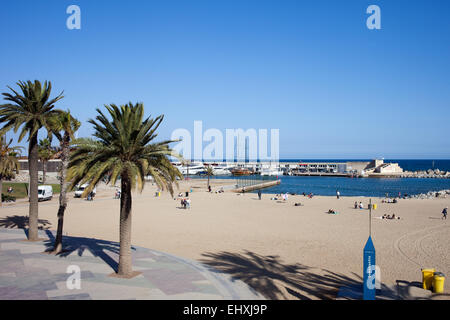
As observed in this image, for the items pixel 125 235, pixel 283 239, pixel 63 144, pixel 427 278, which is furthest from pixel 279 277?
pixel 63 144

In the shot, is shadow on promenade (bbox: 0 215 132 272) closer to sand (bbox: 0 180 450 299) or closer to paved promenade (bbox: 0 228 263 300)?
paved promenade (bbox: 0 228 263 300)

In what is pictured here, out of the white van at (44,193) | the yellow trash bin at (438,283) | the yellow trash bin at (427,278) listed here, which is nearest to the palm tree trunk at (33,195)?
the yellow trash bin at (427,278)

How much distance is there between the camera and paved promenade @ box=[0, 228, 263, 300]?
→ 1069 cm

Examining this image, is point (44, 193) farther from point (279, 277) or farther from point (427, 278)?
point (427, 278)

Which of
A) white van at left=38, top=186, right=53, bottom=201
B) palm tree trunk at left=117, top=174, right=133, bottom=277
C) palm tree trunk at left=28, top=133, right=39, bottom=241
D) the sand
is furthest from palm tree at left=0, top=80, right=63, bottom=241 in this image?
white van at left=38, top=186, right=53, bottom=201

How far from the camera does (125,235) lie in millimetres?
12797

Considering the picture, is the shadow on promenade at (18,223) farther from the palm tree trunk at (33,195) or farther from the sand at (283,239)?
the palm tree trunk at (33,195)

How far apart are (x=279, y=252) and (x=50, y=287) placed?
11201mm

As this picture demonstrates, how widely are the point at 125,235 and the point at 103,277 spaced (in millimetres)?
1683

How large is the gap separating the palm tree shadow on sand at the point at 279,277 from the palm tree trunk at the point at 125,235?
393cm
